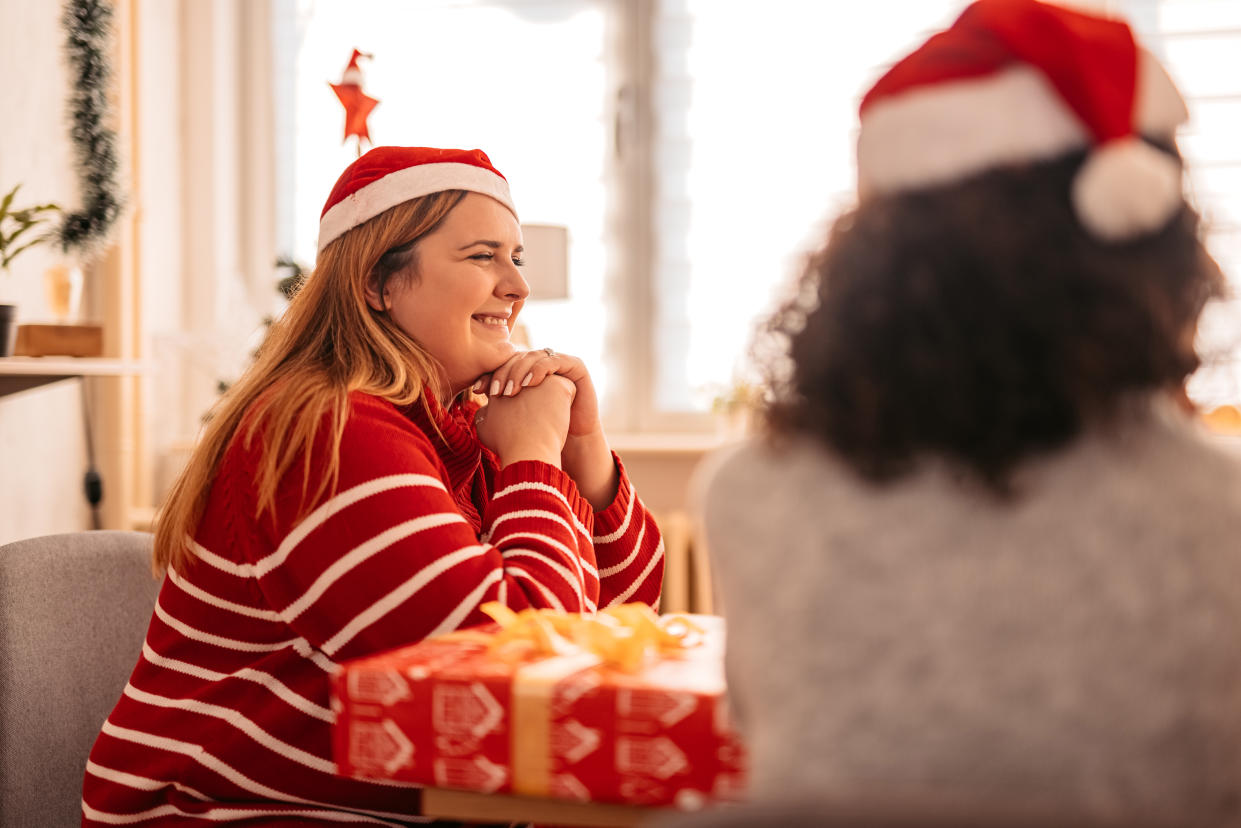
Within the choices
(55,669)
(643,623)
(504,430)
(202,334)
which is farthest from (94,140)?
(643,623)

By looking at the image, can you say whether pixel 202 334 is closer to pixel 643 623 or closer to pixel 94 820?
pixel 94 820

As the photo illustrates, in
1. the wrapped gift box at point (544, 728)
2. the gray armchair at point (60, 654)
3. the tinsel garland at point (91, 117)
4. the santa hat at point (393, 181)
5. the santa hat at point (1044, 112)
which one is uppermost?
the tinsel garland at point (91, 117)

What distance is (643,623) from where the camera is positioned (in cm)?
82

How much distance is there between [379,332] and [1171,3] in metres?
2.55

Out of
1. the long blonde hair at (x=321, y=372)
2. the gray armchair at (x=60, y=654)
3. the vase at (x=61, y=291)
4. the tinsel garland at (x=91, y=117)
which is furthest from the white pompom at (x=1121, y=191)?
the tinsel garland at (x=91, y=117)

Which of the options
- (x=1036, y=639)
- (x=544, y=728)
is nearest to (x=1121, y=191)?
(x=1036, y=639)

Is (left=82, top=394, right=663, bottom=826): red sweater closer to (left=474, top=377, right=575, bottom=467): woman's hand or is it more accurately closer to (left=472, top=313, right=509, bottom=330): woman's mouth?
(left=474, top=377, right=575, bottom=467): woman's hand

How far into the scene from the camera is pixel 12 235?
2342mm

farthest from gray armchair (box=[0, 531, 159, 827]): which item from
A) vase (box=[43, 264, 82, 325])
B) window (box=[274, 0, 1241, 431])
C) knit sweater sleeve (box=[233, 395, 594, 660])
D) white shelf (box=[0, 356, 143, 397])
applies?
window (box=[274, 0, 1241, 431])

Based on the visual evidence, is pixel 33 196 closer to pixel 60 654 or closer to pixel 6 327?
pixel 6 327

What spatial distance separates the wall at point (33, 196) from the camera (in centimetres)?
264

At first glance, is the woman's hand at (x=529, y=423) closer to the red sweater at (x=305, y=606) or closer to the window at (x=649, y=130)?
the red sweater at (x=305, y=606)

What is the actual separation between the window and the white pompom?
258 centimetres

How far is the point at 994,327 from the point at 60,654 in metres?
1.17
